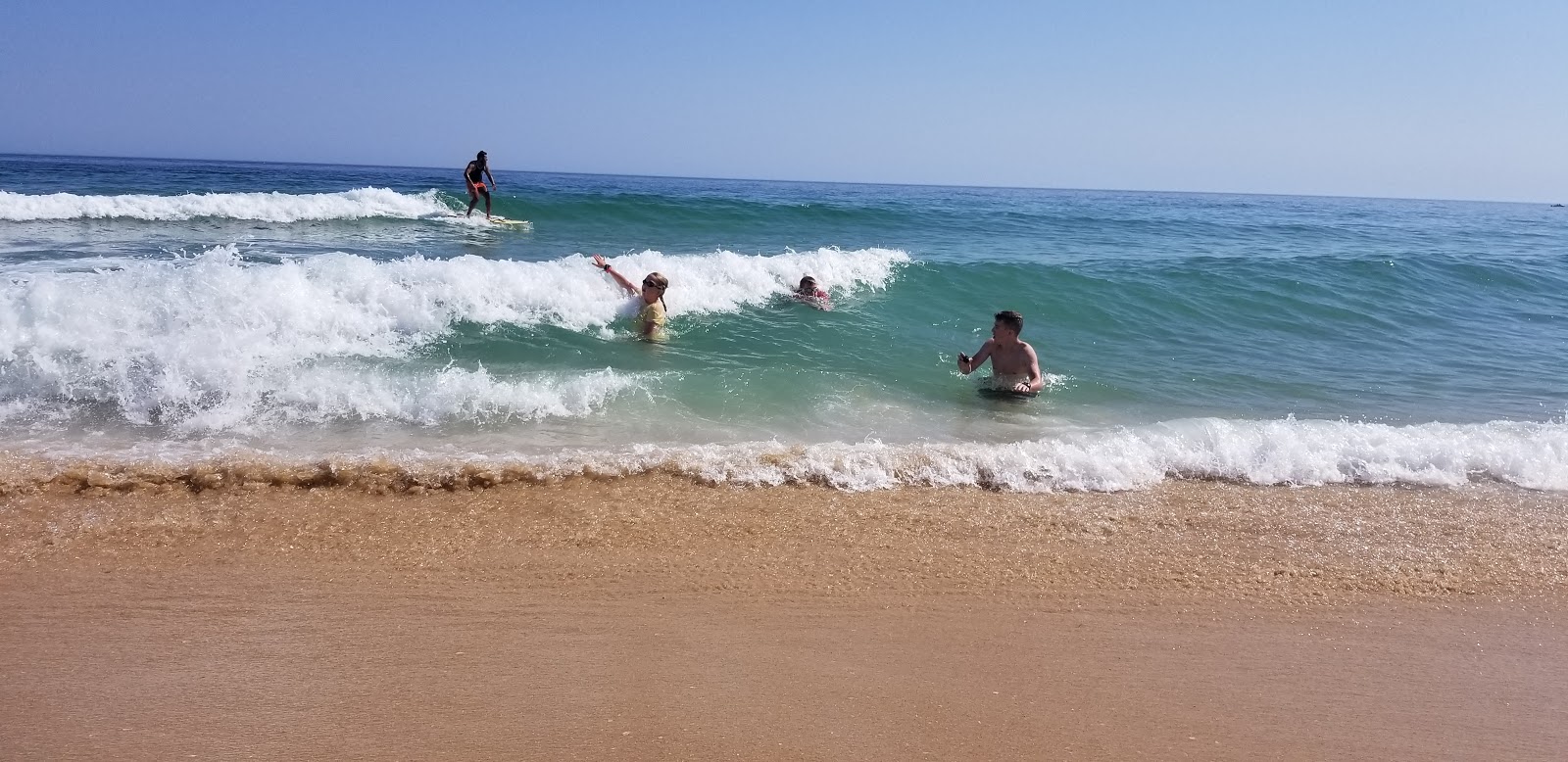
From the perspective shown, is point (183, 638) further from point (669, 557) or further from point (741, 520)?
point (741, 520)

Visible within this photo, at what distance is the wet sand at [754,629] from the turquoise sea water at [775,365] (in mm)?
691

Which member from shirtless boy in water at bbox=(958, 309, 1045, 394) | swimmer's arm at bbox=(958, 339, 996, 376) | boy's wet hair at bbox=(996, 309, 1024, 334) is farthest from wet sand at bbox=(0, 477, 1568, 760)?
boy's wet hair at bbox=(996, 309, 1024, 334)

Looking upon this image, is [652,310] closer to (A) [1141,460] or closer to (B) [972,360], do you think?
(B) [972,360]

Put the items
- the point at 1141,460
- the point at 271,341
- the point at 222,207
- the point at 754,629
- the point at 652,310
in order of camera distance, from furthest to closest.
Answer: the point at 222,207 → the point at 652,310 → the point at 271,341 → the point at 1141,460 → the point at 754,629

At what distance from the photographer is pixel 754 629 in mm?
2910

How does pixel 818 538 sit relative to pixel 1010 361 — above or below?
below

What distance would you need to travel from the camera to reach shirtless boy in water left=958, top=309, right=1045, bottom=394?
6.89m

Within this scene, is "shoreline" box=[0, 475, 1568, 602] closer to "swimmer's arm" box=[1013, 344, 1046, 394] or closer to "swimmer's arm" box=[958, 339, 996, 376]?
"swimmer's arm" box=[1013, 344, 1046, 394]

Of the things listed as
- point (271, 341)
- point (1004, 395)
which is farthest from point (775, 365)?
point (271, 341)

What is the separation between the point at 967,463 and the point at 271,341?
5.28 m

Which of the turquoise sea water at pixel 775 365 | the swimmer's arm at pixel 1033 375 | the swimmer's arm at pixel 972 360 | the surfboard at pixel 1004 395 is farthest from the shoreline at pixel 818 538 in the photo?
the swimmer's arm at pixel 972 360

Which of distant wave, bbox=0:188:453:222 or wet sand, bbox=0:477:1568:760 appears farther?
distant wave, bbox=0:188:453:222

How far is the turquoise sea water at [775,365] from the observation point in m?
4.76

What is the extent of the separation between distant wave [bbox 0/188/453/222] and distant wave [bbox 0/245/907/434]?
10.4 m
